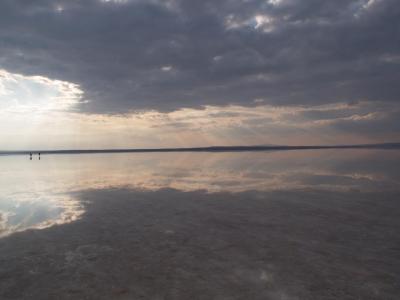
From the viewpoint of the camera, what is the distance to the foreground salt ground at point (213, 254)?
6258 millimetres

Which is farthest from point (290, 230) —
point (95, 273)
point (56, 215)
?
point (56, 215)

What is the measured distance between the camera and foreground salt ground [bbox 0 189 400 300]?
6258mm

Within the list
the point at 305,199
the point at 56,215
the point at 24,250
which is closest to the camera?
the point at 24,250

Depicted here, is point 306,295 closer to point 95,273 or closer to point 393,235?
point 95,273

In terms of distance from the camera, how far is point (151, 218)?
1241 cm

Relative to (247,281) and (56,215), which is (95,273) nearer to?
(247,281)

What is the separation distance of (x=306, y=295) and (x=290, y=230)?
14.6 ft

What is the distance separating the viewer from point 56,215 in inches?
518

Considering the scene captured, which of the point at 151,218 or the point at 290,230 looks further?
the point at 151,218

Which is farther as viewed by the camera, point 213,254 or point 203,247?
point 203,247

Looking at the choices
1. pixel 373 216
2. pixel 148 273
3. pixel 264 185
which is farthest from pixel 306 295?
pixel 264 185

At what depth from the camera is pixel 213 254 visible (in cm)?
821

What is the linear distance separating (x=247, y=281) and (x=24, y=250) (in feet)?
21.6

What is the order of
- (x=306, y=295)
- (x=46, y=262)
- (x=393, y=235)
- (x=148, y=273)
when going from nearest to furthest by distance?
1. (x=306, y=295)
2. (x=148, y=273)
3. (x=46, y=262)
4. (x=393, y=235)
